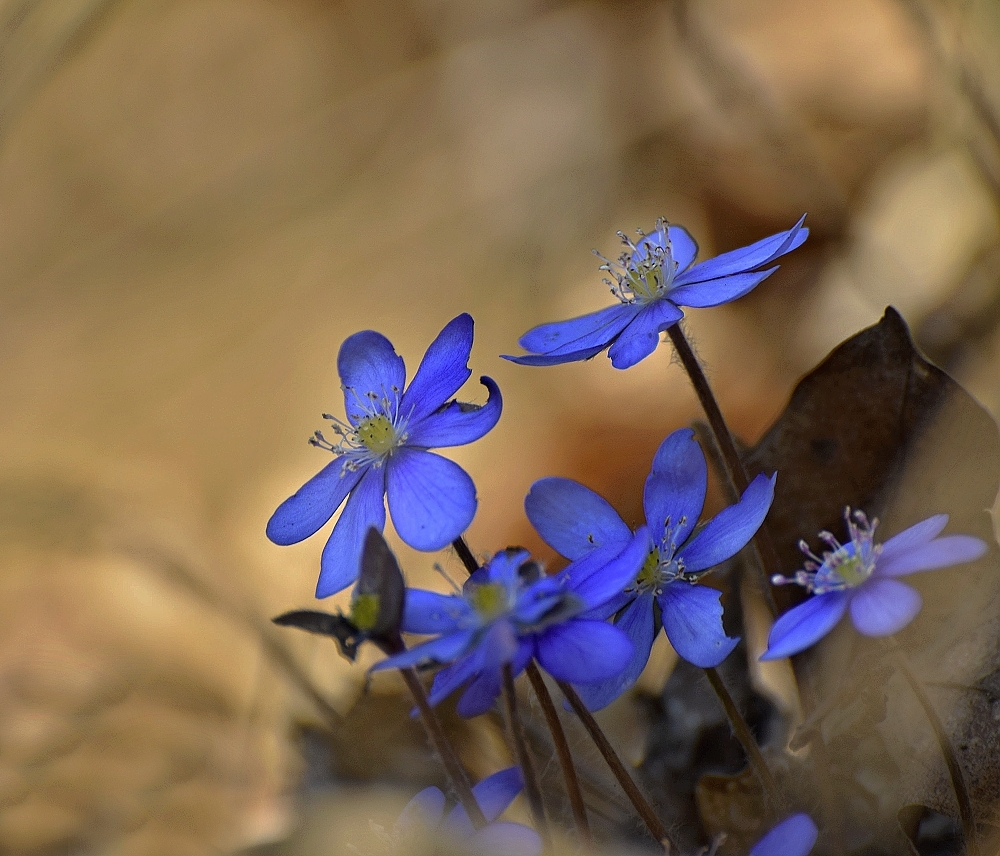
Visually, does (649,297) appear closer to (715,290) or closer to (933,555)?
(715,290)

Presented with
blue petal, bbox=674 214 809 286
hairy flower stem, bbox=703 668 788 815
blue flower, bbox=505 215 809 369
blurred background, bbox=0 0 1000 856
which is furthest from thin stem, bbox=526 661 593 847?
blurred background, bbox=0 0 1000 856

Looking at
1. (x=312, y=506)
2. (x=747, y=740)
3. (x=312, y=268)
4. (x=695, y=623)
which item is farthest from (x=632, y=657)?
(x=312, y=268)

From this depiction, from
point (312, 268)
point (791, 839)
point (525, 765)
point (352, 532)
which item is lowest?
point (791, 839)

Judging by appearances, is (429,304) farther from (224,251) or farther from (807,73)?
(807,73)

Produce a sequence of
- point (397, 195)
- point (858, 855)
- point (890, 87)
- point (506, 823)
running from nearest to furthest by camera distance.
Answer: point (506, 823), point (858, 855), point (890, 87), point (397, 195)

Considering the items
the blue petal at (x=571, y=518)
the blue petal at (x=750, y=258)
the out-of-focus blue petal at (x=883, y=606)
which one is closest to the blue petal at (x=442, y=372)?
the blue petal at (x=571, y=518)

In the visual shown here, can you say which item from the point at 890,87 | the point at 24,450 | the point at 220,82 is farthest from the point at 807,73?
the point at 24,450

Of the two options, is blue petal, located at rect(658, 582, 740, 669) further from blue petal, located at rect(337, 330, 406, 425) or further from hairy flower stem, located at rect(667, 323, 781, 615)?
blue petal, located at rect(337, 330, 406, 425)

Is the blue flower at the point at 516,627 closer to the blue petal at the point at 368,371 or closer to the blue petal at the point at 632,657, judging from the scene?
the blue petal at the point at 632,657
